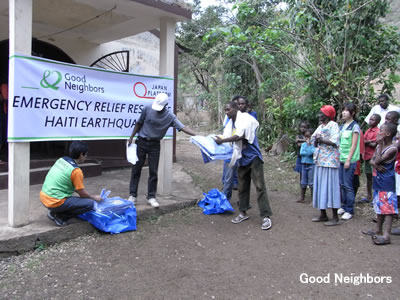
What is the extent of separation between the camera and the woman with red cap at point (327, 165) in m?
4.20

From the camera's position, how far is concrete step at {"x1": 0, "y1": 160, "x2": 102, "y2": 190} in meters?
5.30

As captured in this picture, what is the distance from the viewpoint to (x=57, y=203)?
11.9 ft

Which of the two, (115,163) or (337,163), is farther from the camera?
(115,163)

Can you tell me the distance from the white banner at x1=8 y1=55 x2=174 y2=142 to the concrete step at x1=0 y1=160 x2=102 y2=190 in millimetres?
1986

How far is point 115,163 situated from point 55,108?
354cm

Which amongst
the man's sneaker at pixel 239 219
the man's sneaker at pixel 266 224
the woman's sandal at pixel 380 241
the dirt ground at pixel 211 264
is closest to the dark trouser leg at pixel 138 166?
the dirt ground at pixel 211 264

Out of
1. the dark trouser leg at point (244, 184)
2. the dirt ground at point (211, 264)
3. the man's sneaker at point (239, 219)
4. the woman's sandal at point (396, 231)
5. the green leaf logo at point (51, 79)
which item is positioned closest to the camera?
the dirt ground at point (211, 264)

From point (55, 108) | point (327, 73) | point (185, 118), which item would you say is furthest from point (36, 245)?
point (185, 118)

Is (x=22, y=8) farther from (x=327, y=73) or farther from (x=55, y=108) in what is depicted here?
(x=327, y=73)

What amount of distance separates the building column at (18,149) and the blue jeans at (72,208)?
351 millimetres

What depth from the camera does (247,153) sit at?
4.15m

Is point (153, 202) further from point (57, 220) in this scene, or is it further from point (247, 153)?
point (247, 153)

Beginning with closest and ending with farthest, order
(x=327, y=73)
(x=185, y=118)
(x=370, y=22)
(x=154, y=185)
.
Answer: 1. (x=154, y=185)
2. (x=370, y=22)
3. (x=327, y=73)
4. (x=185, y=118)

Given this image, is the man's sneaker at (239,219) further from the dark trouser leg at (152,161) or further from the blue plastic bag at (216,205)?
the dark trouser leg at (152,161)
